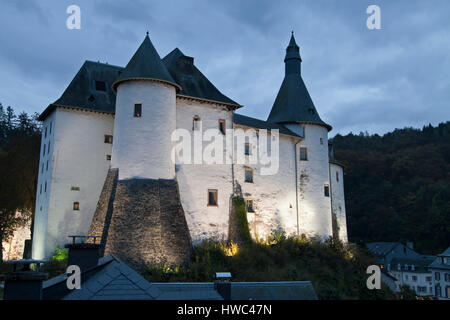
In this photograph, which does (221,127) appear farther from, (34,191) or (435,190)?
(435,190)

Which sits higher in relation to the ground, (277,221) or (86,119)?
(86,119)

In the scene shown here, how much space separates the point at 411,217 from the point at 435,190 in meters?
4.79

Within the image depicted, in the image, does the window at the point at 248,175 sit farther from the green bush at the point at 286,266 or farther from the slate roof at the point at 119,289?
the slate roof at the point at 119,289

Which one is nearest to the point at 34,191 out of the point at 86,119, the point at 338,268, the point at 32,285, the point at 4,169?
the point at 4,169

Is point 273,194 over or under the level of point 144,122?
under

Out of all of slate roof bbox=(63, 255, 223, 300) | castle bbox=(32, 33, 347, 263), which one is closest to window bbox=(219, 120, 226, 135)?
castle bbox=(32, 33, 347, 263)

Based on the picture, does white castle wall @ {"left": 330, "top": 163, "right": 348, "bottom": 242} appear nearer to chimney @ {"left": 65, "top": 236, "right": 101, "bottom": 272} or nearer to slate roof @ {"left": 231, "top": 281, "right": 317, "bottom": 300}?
slate roof @ {"left": 231, "top": 281, "right": 317, "bottom": 300}

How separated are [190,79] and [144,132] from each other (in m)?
5.83

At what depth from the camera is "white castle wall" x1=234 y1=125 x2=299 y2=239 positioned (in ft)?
93.1

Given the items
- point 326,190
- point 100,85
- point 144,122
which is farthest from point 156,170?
point 326,190

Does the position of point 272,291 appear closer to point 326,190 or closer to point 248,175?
point 248,175

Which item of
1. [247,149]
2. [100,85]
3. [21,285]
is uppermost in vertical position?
[100,85]

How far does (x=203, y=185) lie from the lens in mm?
26359
